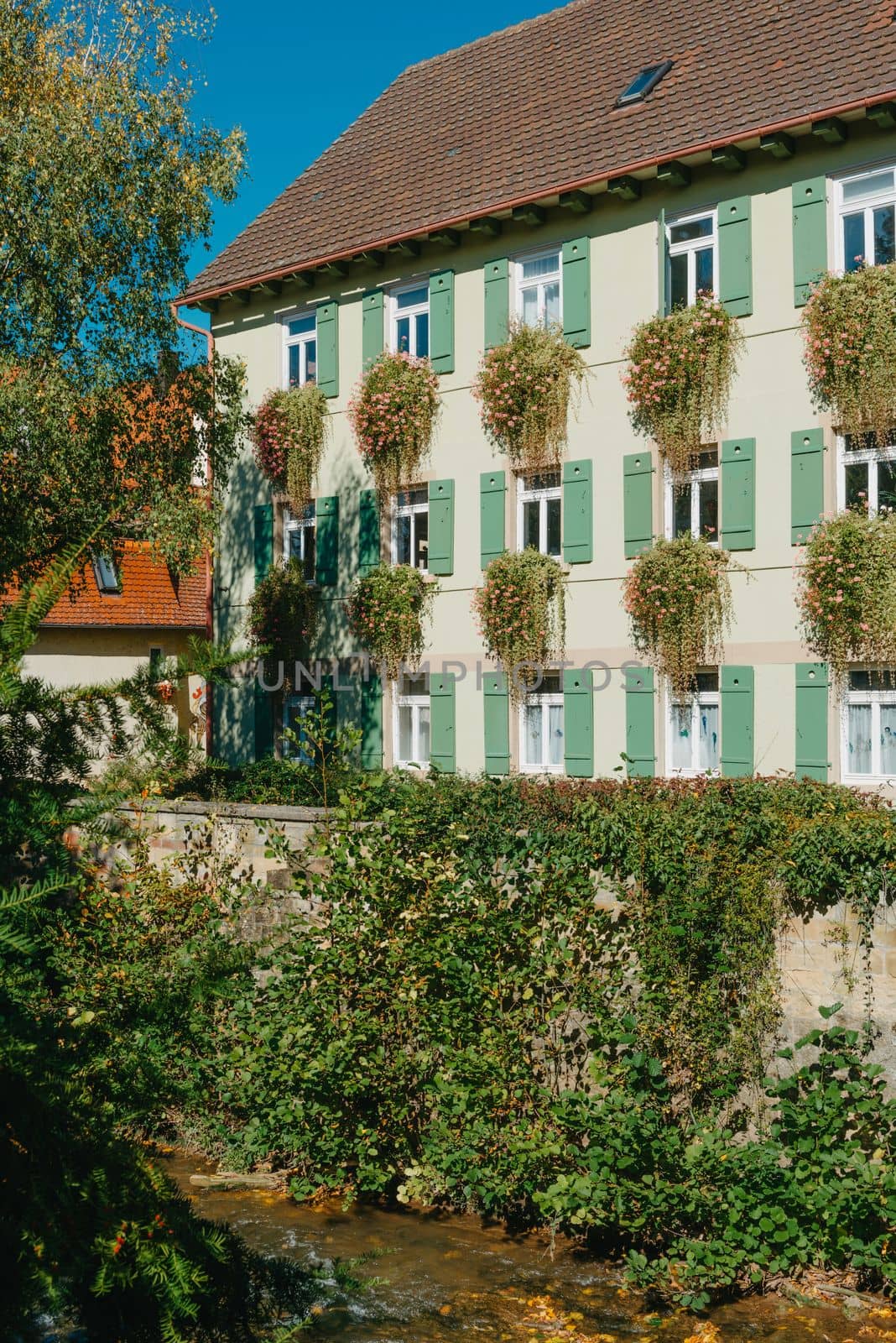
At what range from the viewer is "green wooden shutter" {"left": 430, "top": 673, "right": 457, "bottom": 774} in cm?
1526

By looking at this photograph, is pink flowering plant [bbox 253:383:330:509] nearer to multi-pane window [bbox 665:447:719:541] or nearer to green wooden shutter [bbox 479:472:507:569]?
green wooden shutter [bbox 479:472:507:569]

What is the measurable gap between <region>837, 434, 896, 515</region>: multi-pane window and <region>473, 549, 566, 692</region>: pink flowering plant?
326cm

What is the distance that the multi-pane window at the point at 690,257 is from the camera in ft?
44.1

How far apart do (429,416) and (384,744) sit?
13.5ft

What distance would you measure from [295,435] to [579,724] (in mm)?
5865

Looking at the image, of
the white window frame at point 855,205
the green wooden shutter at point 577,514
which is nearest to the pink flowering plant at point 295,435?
the green wooden shutter at point 577,514

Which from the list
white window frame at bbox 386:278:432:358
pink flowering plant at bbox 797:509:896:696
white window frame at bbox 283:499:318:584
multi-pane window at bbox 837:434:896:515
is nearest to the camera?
pink flowering plant at bbox 797:509:896:696

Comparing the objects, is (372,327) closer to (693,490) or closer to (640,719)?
(693,490)

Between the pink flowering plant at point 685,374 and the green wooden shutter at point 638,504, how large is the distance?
26 centimetres

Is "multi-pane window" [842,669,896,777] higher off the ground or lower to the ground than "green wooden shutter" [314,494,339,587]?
lower

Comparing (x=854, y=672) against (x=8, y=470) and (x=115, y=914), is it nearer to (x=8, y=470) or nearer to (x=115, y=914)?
(x=115, y=914)

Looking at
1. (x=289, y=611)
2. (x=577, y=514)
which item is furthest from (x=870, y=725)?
(x=289, y=611)

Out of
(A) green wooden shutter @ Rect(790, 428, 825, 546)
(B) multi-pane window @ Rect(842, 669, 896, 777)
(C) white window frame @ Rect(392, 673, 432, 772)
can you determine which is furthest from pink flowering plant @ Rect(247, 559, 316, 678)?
(B) multi-pane window @ Rect(842, 669, 896, 777)

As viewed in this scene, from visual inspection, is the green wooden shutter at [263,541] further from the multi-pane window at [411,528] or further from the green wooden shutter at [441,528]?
the green wooden shutter at [441,528]
